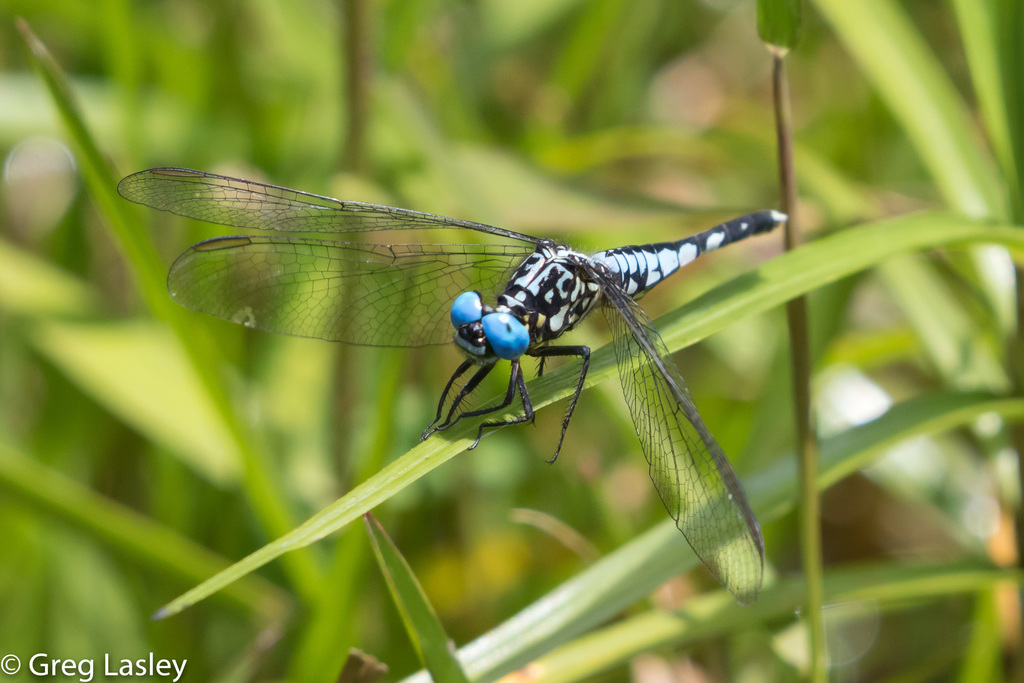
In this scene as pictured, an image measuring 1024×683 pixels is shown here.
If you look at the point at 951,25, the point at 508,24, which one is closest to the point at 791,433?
the point at 508,24

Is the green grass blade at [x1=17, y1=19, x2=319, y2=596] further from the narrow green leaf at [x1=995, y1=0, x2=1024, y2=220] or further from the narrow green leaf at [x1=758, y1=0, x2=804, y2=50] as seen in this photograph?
the narrow green leaf at [x1=995, y1=0, x2=1024, y2=220]

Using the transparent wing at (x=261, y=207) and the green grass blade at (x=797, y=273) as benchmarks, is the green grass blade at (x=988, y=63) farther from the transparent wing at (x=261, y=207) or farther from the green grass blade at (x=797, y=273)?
the transparent wing at (x=261, y=207)

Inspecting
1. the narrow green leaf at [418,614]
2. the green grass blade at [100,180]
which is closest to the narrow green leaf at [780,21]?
the narrow green leaf at [418,614]

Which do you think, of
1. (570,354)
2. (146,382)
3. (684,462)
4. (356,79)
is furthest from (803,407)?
(146,382)

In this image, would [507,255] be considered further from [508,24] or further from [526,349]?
[508,24]

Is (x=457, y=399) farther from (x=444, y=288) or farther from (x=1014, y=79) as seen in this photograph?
(x=1014, y=79)
